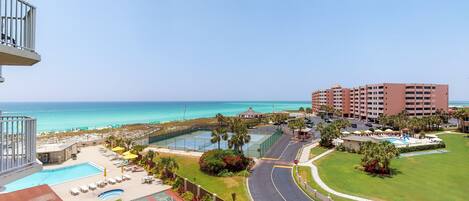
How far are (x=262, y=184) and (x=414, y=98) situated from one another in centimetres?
9349

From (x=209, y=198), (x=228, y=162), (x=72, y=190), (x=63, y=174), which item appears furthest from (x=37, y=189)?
A: (x=228, y=162)

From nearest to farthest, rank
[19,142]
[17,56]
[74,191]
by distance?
[17,56] → [19,142] → [74,191]

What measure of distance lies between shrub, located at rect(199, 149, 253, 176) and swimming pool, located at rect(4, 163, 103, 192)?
14.9 meters

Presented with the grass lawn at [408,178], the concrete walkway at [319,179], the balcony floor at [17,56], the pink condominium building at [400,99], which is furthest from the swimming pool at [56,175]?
the pink condominium building at [400,99]

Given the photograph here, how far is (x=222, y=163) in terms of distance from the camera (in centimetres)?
3503

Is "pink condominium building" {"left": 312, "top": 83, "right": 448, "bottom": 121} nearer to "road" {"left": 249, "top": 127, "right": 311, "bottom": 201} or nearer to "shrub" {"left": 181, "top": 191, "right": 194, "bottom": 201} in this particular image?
"road" {"left": 249, "top": 127, "right": 311, "bottom": 201}

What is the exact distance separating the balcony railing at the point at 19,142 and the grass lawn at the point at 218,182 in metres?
21.1

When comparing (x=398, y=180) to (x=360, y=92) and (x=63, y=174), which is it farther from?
(x=360, y=92)

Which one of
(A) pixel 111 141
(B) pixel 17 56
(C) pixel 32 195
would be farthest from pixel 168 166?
(A) pixel 111 141

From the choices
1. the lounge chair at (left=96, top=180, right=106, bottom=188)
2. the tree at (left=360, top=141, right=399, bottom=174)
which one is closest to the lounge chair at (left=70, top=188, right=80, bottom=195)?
the lounge chair at (left=96, top=180, right=106, bottom=188)

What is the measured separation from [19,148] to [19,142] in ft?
0.88

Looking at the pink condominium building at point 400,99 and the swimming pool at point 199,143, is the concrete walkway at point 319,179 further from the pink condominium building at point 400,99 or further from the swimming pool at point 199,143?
the pink condominium building at point 400,99

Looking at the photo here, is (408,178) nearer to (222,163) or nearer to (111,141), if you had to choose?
(222,163)

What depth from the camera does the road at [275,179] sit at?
27592 millimetres
